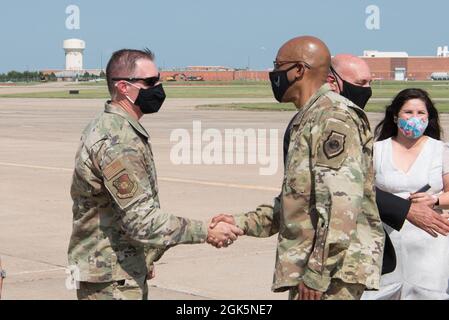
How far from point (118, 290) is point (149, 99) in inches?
35.4

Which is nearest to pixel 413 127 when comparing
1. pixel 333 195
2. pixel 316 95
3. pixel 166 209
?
pixel 316 95

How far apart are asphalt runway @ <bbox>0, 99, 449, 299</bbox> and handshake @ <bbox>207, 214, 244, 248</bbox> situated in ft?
9.58

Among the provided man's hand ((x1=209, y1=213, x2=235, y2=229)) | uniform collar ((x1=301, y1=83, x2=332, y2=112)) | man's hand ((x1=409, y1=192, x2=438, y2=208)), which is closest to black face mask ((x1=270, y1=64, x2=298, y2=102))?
uniform collar ((x1=301, y1=83, x2=332, y2=112))

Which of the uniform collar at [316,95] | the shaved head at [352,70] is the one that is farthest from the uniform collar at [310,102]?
the shaved head at [352,70]

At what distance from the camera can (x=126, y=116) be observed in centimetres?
448

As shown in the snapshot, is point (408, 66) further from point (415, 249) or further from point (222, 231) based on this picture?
point (222, 231)

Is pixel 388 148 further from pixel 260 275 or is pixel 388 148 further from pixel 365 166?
pixel 260 275

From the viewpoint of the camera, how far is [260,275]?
8.65 meters

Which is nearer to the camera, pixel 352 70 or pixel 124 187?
pixel 124 187

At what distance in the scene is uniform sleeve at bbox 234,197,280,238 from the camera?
4.80 m

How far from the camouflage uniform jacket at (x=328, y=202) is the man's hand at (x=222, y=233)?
0.52m

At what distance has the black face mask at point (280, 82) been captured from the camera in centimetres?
440

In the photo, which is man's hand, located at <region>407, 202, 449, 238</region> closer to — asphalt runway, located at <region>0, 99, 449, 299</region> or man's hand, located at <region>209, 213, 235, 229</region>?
man's hand, located at <region>209, 213, 235, 229</region>

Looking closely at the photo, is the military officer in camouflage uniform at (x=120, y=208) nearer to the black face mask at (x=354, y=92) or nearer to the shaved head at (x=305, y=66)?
the shaved head at (x=305, y=66)
